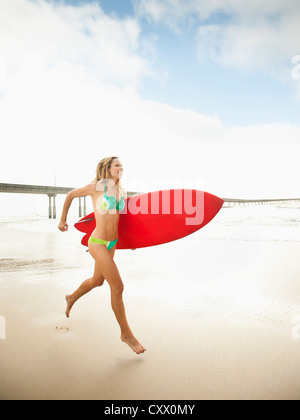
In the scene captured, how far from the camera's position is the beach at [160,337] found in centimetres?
187

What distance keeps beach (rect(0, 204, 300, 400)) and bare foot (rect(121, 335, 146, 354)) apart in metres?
0.06

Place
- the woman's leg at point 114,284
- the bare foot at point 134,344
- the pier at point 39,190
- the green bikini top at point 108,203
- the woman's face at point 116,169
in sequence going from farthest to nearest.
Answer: the pier at point 39,190, the woman's face at point 116,169, the green bikini top at point 108,203, the woman's leg at point 114,284, the bare foot at point 134,344

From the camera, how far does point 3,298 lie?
3578 millimetres

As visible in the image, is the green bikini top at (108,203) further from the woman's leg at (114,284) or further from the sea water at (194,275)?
the sea water at (194,275)

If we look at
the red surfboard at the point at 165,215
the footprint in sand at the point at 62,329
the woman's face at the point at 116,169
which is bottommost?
the footprint in sand at the point at 62,329

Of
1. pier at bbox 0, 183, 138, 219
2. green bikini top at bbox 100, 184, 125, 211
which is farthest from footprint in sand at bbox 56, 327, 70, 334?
pier at bbox 0, 183, 138, 219

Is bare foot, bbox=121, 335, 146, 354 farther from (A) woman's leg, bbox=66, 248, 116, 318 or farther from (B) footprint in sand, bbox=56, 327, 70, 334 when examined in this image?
(B) footprint in sand, bbox=56, 327, 70, 334

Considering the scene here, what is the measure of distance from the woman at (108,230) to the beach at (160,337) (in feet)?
1.00

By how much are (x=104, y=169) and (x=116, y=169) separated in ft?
0.39

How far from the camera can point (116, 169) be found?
2.56 meters

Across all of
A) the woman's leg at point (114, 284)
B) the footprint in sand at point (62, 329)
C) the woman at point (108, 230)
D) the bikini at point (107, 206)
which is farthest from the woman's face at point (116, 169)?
the footprint in sand at point (62, 329)

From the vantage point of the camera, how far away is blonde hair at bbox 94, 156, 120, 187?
2578mm
